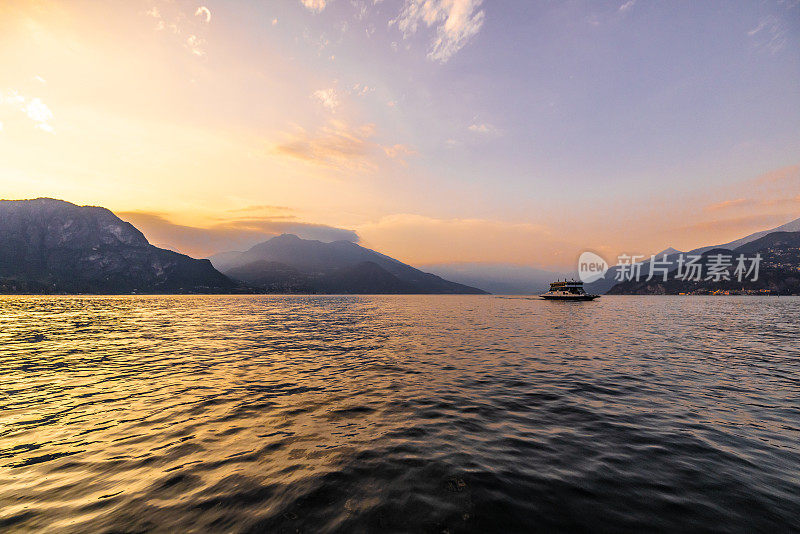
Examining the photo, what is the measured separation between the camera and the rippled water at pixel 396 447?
242 inches

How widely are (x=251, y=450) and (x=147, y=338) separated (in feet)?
101

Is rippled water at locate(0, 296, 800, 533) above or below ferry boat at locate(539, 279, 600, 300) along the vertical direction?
below

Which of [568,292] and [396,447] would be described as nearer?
[396,447]

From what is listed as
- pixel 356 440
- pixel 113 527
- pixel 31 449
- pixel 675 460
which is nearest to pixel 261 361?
pixel 31 449

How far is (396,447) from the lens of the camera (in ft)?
29.8

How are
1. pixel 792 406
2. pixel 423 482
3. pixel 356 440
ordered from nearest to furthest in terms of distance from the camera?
pixel 423 482 → pixel 356 440 → pixel 792 406

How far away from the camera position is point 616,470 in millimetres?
7902

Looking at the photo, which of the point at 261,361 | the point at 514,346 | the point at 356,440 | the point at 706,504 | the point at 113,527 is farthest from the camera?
→ the point at 514,346

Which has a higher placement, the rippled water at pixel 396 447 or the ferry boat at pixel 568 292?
the ferry boat at pixel 568 292

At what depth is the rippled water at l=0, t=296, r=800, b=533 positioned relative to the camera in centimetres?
615

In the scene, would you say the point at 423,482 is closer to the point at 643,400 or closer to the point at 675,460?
the point at 675,460

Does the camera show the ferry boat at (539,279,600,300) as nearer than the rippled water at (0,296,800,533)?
No

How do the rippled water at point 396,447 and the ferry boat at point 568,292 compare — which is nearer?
the rippled water at point 396,447

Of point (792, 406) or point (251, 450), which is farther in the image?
point (792, 406)
